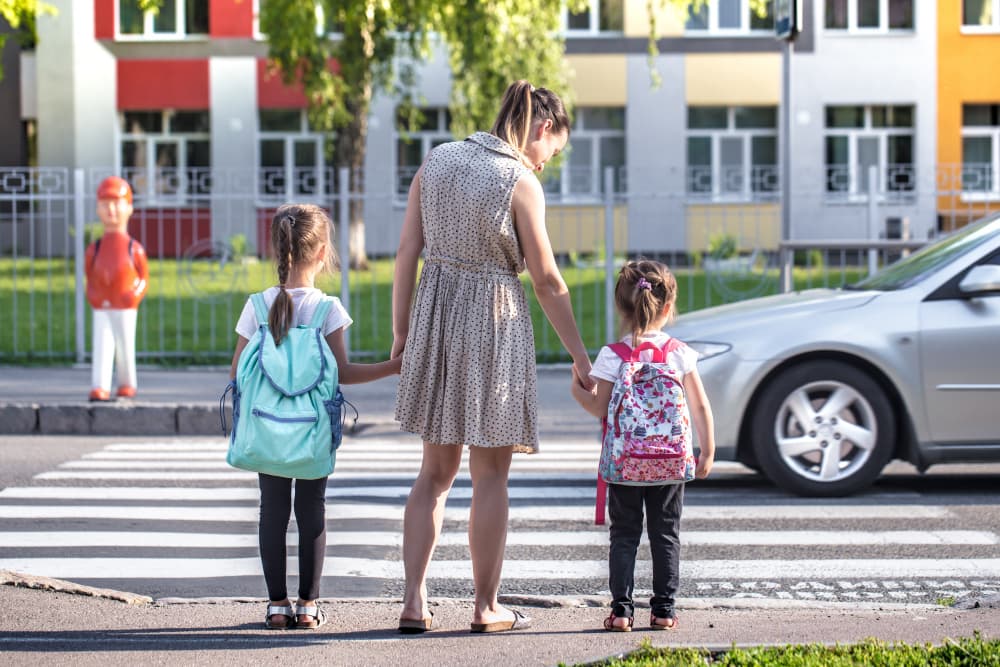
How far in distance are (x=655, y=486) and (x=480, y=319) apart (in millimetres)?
839

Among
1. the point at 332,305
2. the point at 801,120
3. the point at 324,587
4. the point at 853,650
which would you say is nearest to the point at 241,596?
the point at 324,587

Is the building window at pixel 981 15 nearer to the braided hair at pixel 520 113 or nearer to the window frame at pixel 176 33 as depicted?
the window frame at pixel 176 33

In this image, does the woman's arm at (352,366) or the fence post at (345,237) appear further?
the fence post at (345,237)

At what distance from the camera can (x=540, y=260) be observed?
15.0 ft

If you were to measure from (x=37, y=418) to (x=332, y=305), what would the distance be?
7.10 metres

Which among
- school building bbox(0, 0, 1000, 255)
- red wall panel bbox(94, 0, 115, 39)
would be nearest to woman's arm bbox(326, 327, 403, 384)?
school building bbox(0, 0, 1000, 255)

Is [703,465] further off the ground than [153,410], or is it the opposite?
[703,465]

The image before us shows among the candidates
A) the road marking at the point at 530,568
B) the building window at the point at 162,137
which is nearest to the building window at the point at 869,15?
the building window at the point at 162,137

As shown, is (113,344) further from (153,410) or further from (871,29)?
(871,29)

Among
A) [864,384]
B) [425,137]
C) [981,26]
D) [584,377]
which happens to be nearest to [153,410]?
[864,384]

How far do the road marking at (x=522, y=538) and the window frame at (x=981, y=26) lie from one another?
28.1 m

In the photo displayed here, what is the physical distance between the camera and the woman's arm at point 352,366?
4852mm

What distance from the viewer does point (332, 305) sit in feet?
16.0

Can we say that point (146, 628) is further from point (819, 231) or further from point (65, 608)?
point (819, 231)
